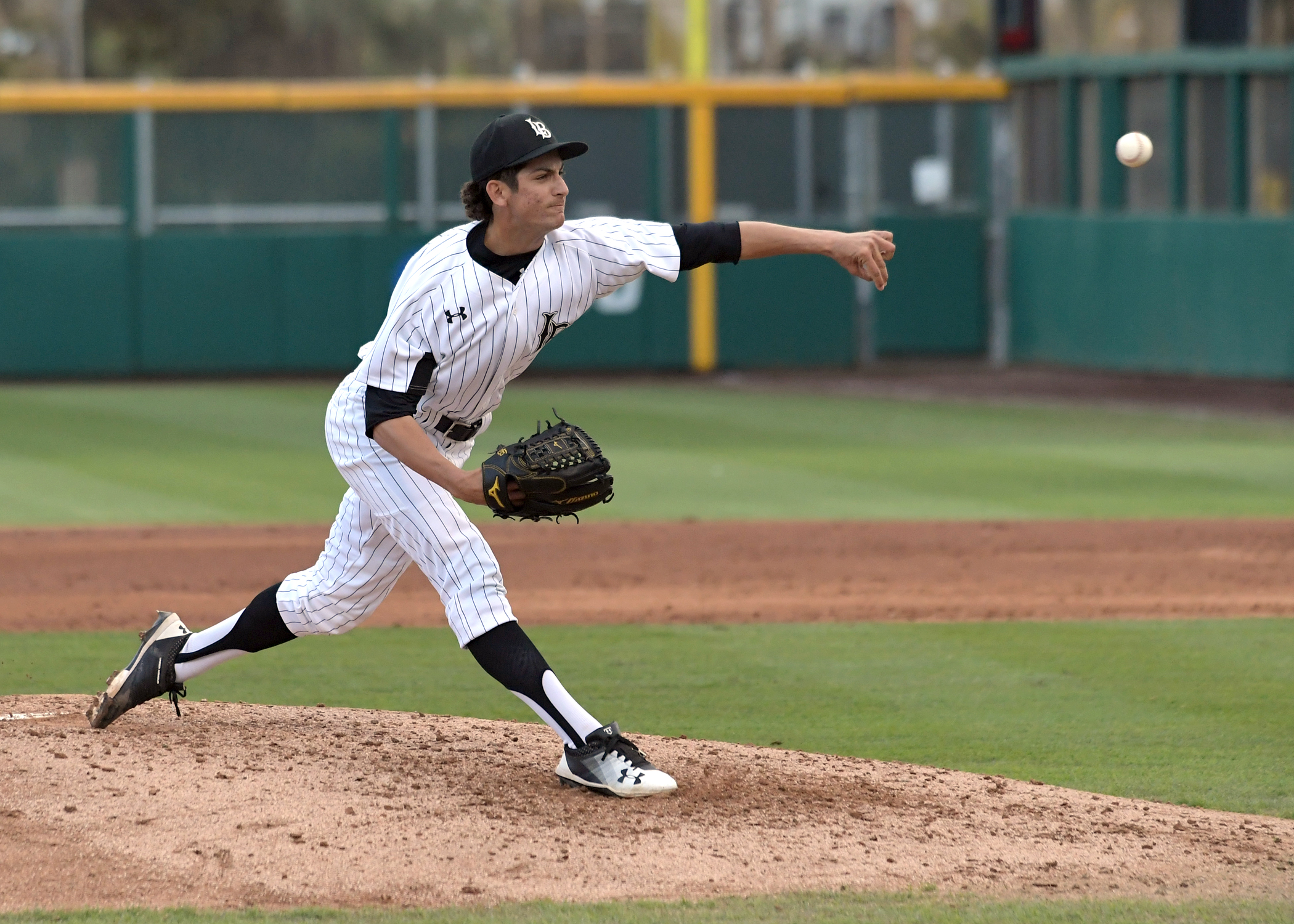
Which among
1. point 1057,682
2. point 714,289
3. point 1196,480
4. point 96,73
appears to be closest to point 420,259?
point 1057,682

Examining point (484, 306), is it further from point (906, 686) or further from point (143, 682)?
point (906, 686)

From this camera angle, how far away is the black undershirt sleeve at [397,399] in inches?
169

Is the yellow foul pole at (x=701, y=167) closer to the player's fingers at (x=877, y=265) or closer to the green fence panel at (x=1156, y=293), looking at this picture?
the green fence panel at (x=1156, y=293)

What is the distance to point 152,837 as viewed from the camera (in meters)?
4.04

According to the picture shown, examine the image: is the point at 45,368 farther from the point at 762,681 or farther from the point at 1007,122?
the point at 762,681

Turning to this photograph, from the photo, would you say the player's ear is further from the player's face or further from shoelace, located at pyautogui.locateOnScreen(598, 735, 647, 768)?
shoelace, located at pyautogui.locateOnScreen(598, 735, 647, 768)

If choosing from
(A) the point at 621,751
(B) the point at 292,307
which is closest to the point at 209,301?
(B) the point at 292,307

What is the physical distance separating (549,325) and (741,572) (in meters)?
3.81

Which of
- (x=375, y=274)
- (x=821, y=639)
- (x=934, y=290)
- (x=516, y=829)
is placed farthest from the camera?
(x=934, y=290)

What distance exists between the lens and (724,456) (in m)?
11.9

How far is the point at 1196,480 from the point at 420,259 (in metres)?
7.39

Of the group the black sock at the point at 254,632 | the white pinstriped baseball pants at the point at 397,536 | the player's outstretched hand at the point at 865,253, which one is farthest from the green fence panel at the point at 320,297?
the player's outstretched hand at the point at 865,253

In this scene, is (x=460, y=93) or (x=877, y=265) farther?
(x=460, y=93)

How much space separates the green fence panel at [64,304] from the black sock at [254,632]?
1234cm
